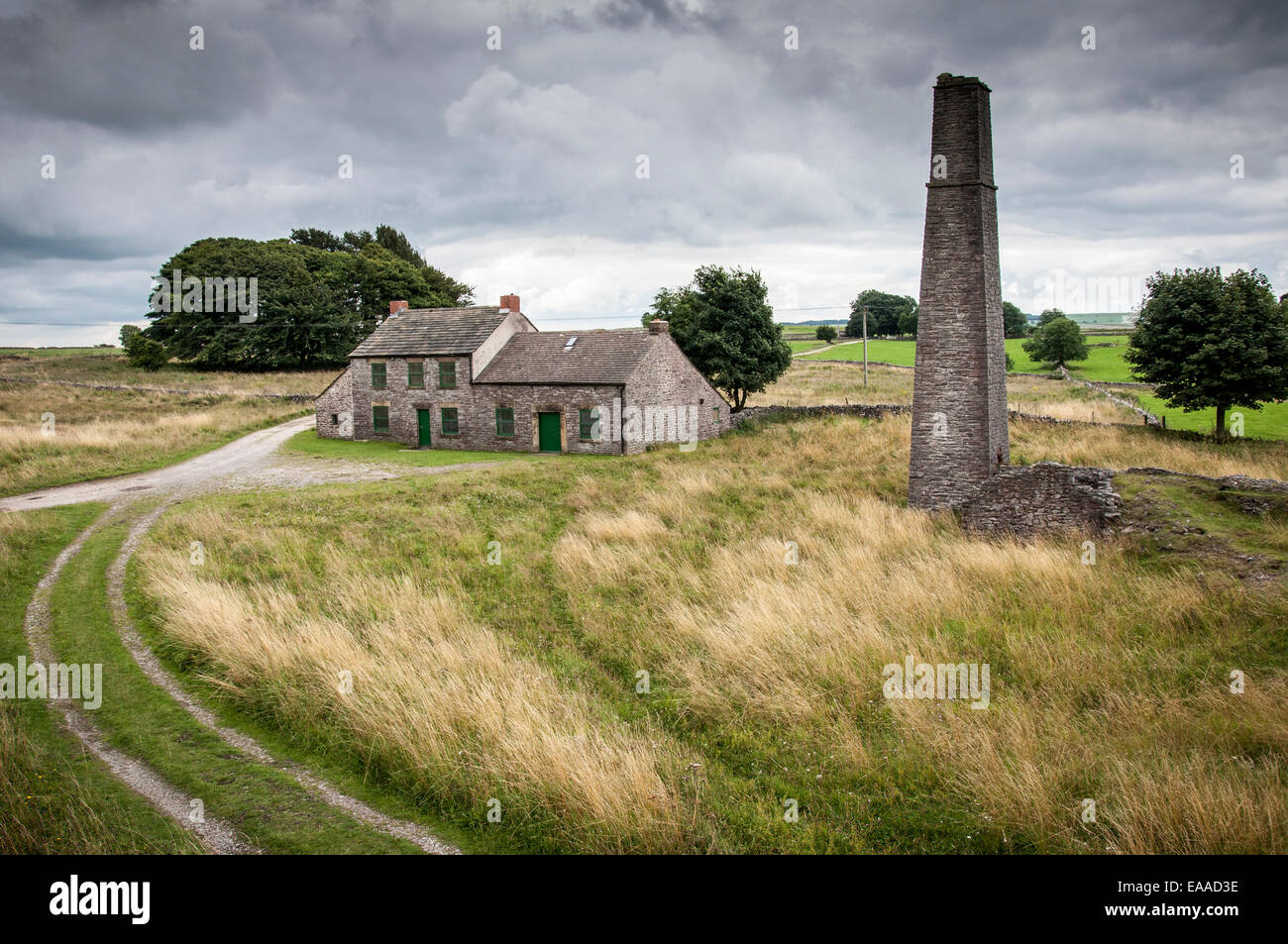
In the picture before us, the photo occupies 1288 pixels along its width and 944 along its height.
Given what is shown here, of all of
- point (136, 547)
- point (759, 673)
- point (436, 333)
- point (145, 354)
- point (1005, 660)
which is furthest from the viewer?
point (145, 354)

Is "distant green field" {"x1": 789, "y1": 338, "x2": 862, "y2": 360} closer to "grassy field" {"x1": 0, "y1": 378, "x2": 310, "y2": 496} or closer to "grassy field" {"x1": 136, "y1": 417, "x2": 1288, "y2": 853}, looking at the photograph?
"grassy field" {"x1": 0, "y1": 378, "x2": 310, "y2": 496}

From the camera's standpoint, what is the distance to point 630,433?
1176 inches

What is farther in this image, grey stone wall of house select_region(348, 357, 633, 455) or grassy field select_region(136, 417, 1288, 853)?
grey stone wall of house select_region(348, 357, 633, 455)

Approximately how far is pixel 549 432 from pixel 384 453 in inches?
274

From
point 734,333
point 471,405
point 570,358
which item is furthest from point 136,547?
point 734,333

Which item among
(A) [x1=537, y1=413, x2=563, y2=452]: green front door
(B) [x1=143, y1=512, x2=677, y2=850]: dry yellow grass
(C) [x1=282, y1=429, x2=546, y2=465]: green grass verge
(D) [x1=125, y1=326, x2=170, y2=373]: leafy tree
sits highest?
→ (D) [x1=125, y1=326, x2=170, y2=373]: leafy tree

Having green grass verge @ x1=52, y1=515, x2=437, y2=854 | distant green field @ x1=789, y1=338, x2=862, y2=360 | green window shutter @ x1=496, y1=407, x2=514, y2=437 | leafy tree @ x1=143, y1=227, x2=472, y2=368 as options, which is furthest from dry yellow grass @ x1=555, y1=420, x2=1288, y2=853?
distant green field @ x1=789, y1=338, x2=862, y2=360

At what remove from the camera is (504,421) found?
103 ft

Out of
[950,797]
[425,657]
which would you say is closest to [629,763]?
[950,797]

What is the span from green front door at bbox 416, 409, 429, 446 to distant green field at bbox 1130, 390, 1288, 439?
32.5m

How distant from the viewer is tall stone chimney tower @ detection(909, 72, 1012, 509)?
16156 mm

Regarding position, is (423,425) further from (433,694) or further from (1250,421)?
(1250,421)

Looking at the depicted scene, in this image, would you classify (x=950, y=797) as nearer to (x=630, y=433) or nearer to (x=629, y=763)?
(x=629, y=763)
